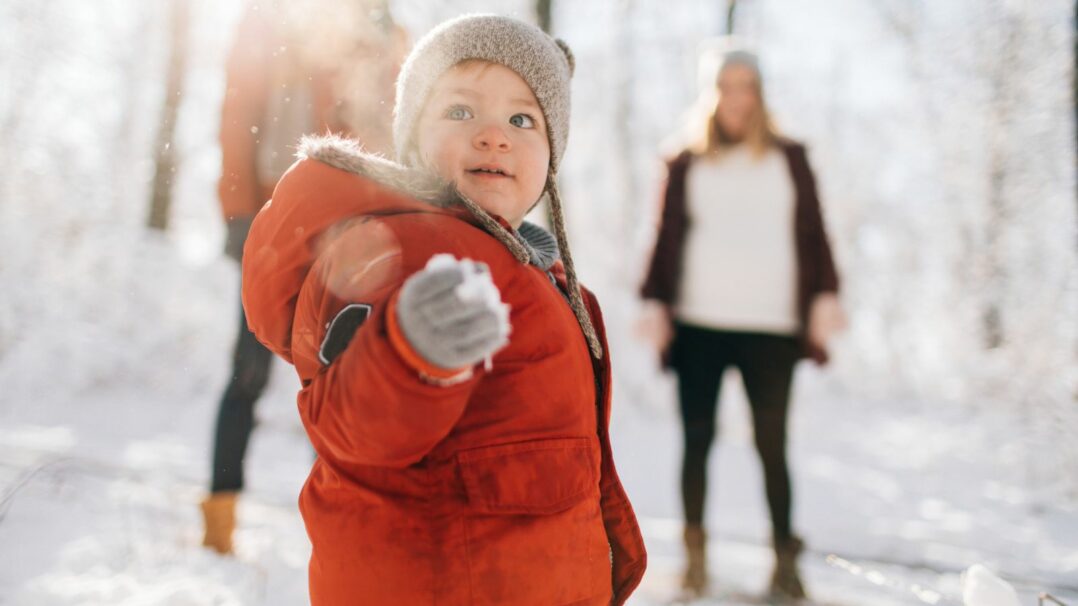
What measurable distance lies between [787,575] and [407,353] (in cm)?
185

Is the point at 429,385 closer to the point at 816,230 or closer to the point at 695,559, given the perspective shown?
the point at 695,559

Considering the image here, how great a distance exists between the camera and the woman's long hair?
2.37 meters

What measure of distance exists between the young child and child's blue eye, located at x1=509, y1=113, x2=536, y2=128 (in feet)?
0.26

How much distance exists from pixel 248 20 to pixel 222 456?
123 cm

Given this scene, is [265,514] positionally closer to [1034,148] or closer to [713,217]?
[713,217]

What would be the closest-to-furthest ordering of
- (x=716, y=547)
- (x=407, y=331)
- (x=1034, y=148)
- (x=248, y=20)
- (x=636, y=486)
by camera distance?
(x=407, y=331) → (x=248, y=20) → (x=716, y=547) → (x=636, y=486) → (x=1034, y=148)

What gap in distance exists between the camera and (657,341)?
240 centimetres

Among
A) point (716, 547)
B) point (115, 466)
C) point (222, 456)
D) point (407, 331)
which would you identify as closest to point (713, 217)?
point (716, 547)

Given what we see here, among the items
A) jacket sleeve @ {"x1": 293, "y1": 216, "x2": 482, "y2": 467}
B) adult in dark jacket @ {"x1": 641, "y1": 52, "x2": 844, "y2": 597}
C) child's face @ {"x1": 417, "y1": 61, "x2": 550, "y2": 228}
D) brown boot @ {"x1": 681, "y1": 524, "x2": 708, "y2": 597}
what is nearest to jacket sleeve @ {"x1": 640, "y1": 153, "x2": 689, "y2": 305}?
adult in dark jacket @ {"x1": 641, "y1": 52, "x2": 844, "y2": 597}

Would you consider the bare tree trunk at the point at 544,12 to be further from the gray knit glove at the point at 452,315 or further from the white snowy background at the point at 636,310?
the gray knit glove at the point at 452,315

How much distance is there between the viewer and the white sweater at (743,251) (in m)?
2.32

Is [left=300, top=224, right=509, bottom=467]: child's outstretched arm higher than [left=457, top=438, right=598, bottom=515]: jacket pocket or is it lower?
higher

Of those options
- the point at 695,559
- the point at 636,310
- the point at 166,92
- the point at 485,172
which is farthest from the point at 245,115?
the point at 166,92

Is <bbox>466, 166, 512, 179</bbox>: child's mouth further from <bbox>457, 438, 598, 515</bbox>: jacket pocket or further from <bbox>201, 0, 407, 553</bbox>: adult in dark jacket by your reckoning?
<bbox>201, 0, 407, 553</bbox>: adult in dark jacket
